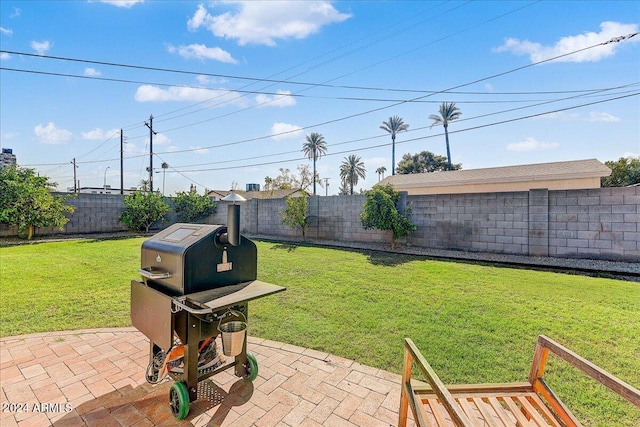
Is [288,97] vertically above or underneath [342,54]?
underneath

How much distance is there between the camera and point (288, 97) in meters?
13.2

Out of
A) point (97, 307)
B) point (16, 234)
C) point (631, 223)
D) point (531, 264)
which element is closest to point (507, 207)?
point (531, 264)

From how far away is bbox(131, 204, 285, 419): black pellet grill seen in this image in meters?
1.94

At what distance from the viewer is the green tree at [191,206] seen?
15.0m

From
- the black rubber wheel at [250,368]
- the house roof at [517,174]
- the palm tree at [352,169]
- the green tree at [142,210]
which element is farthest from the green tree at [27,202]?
the palm tree at [352,169]

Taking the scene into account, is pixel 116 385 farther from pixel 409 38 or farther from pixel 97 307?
pixel 409 38

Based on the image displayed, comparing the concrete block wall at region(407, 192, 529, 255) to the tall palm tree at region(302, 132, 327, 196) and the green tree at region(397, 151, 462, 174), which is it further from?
the tall palm tree at region(302, 132, 327, 196)

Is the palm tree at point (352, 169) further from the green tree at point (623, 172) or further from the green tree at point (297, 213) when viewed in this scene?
the green tree at point (297, 213)

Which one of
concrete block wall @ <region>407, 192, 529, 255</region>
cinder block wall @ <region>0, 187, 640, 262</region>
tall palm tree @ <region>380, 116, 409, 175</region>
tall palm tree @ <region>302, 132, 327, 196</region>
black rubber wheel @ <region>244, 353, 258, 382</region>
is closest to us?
black rubber wheel @ <region>244, 353, 258, 382</region>

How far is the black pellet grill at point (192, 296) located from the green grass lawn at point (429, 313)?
1.17 metres

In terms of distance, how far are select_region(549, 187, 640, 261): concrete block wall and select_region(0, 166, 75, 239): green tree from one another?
1751 centimetres

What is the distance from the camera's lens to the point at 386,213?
28.9ft

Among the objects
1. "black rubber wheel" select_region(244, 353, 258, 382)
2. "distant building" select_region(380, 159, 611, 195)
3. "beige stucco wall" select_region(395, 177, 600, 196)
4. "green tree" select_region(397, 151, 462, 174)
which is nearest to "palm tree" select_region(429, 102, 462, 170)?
"green tree" select_region(397, 151, 462, 174)

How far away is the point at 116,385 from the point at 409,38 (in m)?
11.5
